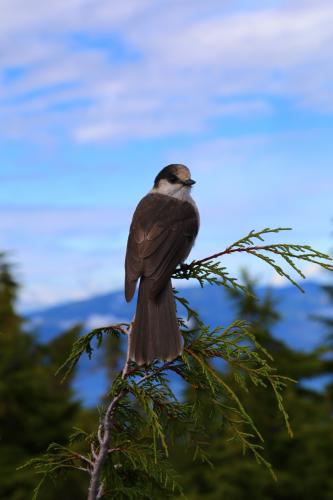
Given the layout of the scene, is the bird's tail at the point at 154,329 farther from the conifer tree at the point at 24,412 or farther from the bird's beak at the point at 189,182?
the conifer tree at the point at 24,412

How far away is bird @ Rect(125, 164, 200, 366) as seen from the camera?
4395 millimetres

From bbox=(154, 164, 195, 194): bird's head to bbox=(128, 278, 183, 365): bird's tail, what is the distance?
1992 millimetres

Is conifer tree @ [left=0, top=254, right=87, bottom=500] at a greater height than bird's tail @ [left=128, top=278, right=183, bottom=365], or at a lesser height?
greater

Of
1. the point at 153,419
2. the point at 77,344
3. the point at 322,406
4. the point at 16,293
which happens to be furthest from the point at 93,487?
the point at 16,293

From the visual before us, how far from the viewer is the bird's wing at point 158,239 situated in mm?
5312

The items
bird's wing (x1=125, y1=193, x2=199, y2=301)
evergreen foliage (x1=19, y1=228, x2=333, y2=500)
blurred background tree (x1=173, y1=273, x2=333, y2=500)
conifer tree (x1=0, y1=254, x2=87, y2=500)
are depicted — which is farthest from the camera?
conifer tree (x1=0, y1=254, x2=87, y2=500)

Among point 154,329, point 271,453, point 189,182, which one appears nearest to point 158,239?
point 154,329

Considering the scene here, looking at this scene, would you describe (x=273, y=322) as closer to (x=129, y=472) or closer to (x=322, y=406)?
(x=322, y=406)

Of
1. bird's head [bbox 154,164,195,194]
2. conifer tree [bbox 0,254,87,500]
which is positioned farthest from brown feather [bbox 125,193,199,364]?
conifer tree [bbox 0,254,87,500]

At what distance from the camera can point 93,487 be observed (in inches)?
147

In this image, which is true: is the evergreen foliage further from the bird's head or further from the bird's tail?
the bird's head

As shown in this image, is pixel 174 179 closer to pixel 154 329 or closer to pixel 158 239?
pixel 158 239

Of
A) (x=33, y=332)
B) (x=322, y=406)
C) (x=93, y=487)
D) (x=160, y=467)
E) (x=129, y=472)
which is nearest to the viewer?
(x=93, y=487)

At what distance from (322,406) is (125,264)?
1834 centimetres
